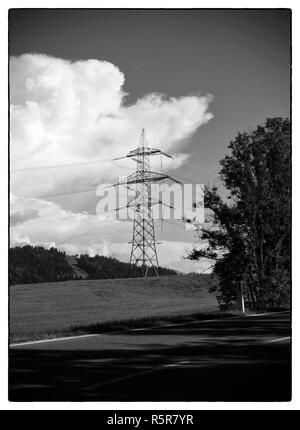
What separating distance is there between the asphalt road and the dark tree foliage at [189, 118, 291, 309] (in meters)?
9.83

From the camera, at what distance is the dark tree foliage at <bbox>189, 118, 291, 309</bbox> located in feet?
72.4

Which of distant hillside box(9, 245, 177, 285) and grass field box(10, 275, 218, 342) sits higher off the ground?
distant hillside box(9, 245, 177, 285)

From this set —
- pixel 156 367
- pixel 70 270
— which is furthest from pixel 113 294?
pixel 156 367

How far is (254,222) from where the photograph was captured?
75.0ft

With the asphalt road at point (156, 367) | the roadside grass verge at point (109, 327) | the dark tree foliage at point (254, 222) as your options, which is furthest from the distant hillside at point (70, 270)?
the asphalt road at point (156, 367)

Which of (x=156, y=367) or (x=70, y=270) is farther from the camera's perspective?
(x=70, y=270)

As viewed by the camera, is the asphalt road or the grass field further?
the grass field

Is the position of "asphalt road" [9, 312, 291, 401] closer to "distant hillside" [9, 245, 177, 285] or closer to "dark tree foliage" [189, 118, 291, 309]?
"dark tree foliage" [189, 118, 291, 309]

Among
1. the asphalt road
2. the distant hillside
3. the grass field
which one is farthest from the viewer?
the distant hillside

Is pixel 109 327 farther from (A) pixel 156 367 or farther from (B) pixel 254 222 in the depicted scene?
(B) pixel 254 222

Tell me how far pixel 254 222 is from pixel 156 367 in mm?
15220

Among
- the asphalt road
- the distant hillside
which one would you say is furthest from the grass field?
the asphalt road
